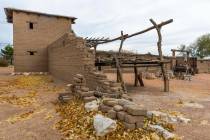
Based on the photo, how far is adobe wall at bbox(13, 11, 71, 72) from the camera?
73.2 feet

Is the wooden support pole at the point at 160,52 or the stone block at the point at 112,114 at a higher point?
the wooden support pole at the point at 160,52

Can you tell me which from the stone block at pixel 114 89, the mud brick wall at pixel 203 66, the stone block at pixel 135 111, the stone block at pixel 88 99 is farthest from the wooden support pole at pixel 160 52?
the mud brick wall at pixel 203 66

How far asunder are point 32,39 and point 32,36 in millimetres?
267

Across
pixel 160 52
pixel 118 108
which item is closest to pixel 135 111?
pixel 118 108

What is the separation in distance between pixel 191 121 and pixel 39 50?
18.5 meters

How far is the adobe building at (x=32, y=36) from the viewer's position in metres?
22.3

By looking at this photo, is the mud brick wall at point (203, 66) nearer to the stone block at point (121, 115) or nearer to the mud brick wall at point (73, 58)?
the mud brick wall at point (73, 58)

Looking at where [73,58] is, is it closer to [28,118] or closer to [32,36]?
[28,118]

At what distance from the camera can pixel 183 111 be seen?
7.82m

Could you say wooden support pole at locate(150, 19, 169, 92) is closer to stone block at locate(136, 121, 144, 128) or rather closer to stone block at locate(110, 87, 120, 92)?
stone block at locate(110, 87, 120, 92)

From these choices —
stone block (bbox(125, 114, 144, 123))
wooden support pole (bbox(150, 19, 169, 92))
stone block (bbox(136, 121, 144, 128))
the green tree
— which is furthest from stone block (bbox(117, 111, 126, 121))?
the green tree

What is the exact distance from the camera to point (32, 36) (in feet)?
74.6

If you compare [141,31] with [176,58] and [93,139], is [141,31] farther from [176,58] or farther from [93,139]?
[176,58]

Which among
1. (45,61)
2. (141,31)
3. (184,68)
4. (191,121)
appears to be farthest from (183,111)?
(45,61)
